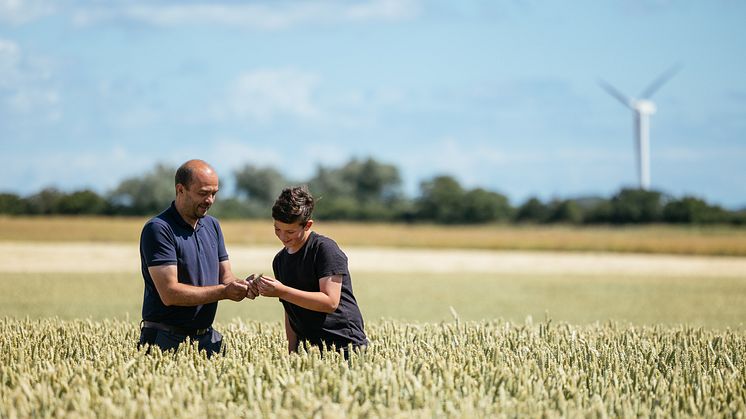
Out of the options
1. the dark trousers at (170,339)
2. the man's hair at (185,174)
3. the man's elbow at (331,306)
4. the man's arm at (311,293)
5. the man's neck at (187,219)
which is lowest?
the dark trousers at (170,339)

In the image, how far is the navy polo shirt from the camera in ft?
27.1

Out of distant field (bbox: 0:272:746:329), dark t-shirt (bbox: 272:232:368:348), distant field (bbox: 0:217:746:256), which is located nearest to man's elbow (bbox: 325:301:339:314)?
dark t-shirt (bbox: 272:232:368:348)

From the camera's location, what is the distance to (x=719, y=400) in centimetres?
747

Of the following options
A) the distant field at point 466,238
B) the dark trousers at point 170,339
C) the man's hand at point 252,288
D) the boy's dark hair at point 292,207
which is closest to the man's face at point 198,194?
the man's hand at point 252,288

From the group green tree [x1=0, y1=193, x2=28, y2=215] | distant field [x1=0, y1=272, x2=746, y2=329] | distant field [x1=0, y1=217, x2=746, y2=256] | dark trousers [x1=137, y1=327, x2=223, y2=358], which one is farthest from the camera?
green tree [x1=0, y1=193, x2=28, y2=215]

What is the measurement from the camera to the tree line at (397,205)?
8088cm

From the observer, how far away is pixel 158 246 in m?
8.26

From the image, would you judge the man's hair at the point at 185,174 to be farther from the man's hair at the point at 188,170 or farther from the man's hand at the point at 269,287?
the man's hand at the point at 269,287

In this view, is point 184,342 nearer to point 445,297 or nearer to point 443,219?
point 445,297

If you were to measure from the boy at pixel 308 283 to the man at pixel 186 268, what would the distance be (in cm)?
39

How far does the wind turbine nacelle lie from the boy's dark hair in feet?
201

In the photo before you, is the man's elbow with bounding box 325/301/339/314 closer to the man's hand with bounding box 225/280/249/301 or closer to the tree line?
the man's hand with bounding box 225/280/249/301

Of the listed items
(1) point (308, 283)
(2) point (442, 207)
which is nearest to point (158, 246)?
(1) point (308, 283)

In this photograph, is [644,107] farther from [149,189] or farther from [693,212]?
[149,189]
